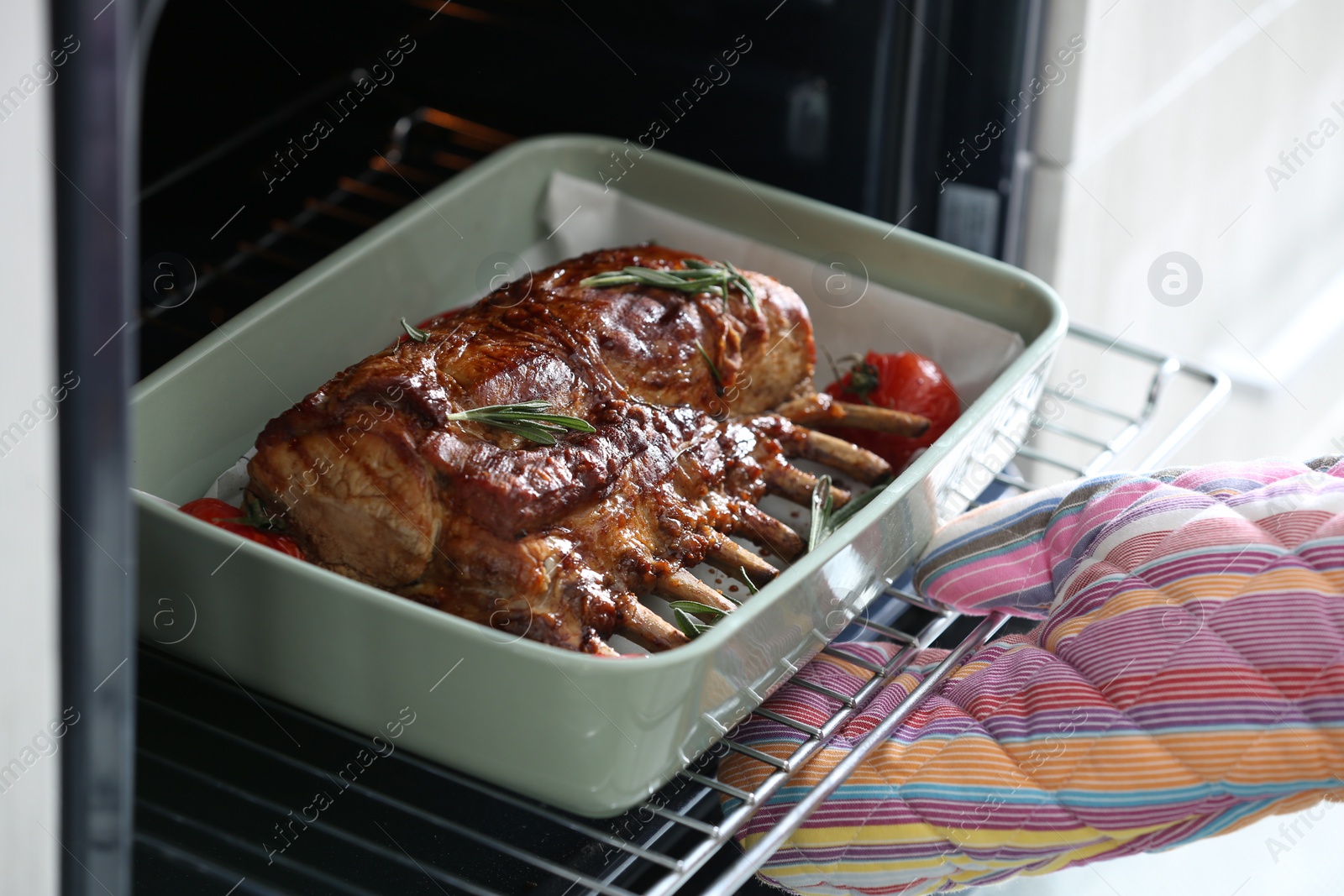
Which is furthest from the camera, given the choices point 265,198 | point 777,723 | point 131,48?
point 265,198

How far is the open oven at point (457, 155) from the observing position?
36.5 inches

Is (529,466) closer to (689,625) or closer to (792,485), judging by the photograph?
(689,625)

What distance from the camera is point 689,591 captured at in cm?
96

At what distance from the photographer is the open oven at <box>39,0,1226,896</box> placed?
928mm

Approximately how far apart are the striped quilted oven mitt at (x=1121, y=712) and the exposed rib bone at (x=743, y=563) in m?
0.09

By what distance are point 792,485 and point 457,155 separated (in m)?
0.68

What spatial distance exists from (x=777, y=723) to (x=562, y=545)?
205mm

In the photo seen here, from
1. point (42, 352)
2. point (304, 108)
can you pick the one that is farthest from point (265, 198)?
point (42, 352)

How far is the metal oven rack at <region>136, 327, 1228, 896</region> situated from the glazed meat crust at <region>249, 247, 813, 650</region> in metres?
0.12

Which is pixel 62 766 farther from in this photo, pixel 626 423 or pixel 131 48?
pixel 626 423

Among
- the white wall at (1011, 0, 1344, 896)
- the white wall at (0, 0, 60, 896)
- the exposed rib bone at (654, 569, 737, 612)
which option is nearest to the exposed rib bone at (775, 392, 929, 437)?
the exposed rib bone at (654, 569, 737, 612)

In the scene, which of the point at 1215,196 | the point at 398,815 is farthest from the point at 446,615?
the point at 1215,196

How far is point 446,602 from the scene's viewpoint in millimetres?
907

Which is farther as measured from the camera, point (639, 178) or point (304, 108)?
point (304, 108)
